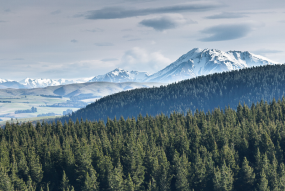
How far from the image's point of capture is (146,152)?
106 metres

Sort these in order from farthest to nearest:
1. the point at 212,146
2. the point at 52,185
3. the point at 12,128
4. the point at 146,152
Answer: the point at 12,128 < the point at 212,146 < the point at 146,152 < the point at 52,185

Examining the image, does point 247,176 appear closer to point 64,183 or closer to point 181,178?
point 181,178

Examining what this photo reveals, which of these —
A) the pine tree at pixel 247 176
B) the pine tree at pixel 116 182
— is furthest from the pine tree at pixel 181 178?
the pine tree at pixel 247 176

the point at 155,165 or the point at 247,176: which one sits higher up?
the point at 155,165

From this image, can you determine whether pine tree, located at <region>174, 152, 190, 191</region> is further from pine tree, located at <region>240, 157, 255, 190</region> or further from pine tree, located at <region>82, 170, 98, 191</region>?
pine tree, located at <region>82, 170, 98, 191</region>

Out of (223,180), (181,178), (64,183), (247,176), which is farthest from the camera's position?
(247,176)

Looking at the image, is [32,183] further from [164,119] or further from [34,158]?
[164,119]

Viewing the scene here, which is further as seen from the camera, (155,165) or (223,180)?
→ (155,165)

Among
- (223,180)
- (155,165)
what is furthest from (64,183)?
(223,180)

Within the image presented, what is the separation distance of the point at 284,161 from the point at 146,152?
4356 centimetres

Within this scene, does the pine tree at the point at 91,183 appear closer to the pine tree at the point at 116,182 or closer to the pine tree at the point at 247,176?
the pine tree at the point at 116,182

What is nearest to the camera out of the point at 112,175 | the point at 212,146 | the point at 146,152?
the point at 112,175

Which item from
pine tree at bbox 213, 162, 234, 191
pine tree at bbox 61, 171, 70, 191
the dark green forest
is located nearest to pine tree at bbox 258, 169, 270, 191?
the dark green forest

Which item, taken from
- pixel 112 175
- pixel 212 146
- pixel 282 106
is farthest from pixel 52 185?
pixel 282 106
